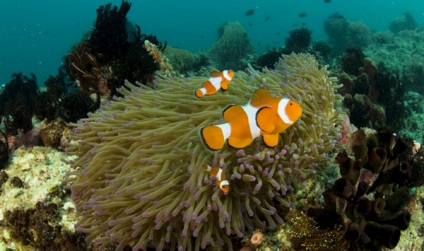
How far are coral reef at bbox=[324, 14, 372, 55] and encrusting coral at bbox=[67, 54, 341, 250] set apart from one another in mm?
21432

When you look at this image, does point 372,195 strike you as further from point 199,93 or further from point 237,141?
point 199,93

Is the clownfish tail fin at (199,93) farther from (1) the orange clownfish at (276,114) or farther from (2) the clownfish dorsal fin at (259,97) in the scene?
→ (1) the orange clownfish at (276,114)

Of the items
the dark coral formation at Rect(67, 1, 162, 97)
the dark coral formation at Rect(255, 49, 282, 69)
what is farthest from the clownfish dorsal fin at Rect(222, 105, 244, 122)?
the dark coral formation at Rect(255, 49, 282, 69)

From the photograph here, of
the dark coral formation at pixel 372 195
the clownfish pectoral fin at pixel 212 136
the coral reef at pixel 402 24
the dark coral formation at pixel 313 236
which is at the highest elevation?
the clownfish pectoral fin at pixel 212 136

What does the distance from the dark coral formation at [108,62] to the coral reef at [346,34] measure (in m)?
19.0

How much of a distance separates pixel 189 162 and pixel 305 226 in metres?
1.03

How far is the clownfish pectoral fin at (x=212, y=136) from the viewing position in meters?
2.08

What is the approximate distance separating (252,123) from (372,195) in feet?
4.77

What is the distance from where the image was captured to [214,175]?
2.56 metres

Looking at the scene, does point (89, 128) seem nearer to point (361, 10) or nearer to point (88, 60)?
point (88, 60)

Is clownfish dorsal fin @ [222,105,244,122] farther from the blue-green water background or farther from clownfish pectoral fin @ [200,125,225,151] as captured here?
the blue-green water background


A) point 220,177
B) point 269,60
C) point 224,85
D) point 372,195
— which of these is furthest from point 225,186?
point 269,60

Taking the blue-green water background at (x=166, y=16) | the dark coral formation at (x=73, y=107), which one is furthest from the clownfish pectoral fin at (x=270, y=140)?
the blue-green water background at (x=166, y=16)

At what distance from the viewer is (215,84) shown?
10.8 feet
